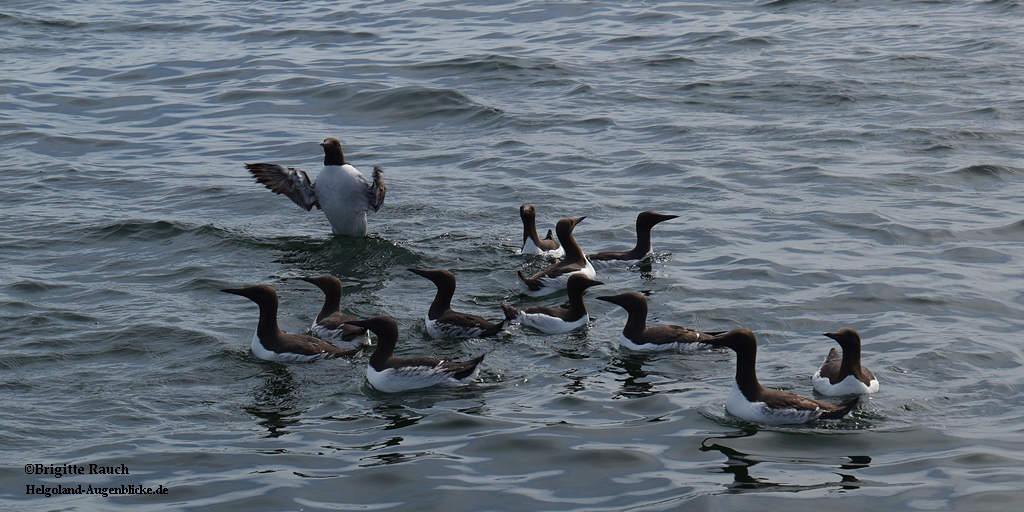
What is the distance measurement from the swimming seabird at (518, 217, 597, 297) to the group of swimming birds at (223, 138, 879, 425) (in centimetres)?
1

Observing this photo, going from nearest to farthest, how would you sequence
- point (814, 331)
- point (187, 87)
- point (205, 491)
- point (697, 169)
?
1. point (205, 491)
2. point (814, 331)
3. point (697, 169)
4. point (187, 87)

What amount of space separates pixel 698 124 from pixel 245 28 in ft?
47.1

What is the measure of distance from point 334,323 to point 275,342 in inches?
36.5

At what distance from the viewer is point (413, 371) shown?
12.4 metres

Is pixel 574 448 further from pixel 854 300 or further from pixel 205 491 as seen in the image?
pixel 854 300

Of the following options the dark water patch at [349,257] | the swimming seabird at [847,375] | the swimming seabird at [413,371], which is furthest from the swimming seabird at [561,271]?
the swimming seabird at [847,375]

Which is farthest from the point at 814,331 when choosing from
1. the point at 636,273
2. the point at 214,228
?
the point at 214,228

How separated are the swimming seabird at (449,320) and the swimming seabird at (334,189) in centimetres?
359

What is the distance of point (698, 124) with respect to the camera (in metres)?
22.9

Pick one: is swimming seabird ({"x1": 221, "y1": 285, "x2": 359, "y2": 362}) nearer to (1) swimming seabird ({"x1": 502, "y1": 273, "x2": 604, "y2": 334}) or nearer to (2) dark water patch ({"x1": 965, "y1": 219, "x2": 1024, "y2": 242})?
(1) swimming seabird ({"x1": 502, "y1": 273, "x2": 604, "y2": 334})

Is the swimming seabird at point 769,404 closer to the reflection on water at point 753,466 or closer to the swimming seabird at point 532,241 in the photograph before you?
the reflection on water at point 753,466

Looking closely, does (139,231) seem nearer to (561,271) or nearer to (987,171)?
(561,271)

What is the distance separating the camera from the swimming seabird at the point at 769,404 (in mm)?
11359

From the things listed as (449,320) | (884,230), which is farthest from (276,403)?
(884,230)
